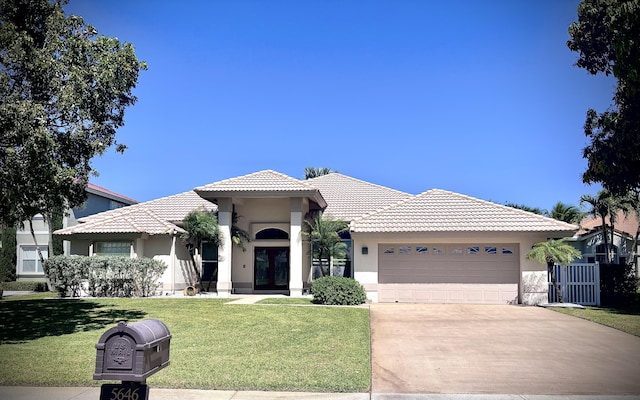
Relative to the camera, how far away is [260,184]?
23.7 metres

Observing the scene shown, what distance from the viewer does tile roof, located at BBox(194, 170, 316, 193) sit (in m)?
23.1

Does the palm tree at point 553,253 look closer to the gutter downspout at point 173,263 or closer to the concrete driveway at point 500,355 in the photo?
the concrete driveway at point 500,355

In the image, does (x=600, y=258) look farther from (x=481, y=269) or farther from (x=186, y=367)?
(x=186, y=367)

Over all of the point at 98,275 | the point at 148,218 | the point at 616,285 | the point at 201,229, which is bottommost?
the point at 616,285

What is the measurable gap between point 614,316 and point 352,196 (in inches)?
615

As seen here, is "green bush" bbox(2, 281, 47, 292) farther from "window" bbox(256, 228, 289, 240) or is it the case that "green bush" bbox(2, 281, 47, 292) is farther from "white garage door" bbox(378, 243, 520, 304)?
"white garage door" bbox(378, 243, 520, 304)

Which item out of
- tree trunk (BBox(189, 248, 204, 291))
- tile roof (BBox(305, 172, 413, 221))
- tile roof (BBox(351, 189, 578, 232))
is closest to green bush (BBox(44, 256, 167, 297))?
tree trunk (BBox(189, 248, 204, 291))

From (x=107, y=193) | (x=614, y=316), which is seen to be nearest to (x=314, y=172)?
(x=107, y=193)

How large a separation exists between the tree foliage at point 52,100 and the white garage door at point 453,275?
11350 mm

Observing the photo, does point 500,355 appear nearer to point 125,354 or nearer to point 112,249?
point 125,354

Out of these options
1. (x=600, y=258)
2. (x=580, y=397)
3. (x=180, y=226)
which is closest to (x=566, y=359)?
(x=580, y=397)

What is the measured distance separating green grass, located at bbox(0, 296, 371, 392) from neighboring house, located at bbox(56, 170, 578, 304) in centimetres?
373

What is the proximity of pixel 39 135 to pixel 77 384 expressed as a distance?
5695 mm

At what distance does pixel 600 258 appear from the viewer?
114 ft
